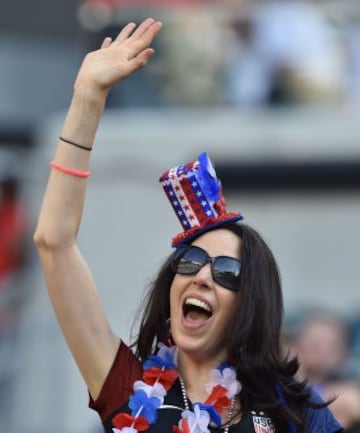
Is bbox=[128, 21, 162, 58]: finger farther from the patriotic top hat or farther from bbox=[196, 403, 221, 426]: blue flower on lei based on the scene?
bbox=[196, 403, 221, 426]: blue flower on lei

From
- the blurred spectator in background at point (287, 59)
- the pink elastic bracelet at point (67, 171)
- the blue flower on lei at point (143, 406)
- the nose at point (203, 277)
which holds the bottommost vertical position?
the blue flower on lei at point (143, 406)

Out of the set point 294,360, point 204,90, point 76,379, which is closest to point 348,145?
point 204,90

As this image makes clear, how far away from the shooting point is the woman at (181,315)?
13.3 feet

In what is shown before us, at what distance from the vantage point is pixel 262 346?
4.14m

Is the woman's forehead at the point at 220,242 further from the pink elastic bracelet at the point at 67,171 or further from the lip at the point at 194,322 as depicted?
the pink elastic bracelet at the point at 67,171

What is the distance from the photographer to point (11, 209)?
9992 millimetres

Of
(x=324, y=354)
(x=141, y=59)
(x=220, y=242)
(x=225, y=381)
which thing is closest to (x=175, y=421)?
(x=225, y=381)

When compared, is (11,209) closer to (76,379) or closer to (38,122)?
(76,379)

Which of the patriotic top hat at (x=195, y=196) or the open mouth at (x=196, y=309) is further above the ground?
the patriotic top hat at (x=195, y=196)

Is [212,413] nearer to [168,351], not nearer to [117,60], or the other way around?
[168,351]

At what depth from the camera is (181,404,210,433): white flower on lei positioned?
4.03 m

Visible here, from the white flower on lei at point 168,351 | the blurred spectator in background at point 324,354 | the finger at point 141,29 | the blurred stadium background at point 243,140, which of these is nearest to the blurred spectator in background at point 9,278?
the blurred stadium background at point 243,140

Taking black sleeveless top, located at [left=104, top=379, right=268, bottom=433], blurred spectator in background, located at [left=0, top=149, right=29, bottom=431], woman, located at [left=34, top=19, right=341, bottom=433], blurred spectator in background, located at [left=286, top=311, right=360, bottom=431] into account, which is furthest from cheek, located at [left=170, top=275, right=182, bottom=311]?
blurred spectator in background, located at [left=0, top=149, right=29, bottom=431]

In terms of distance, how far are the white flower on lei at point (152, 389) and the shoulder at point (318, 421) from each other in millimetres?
390
